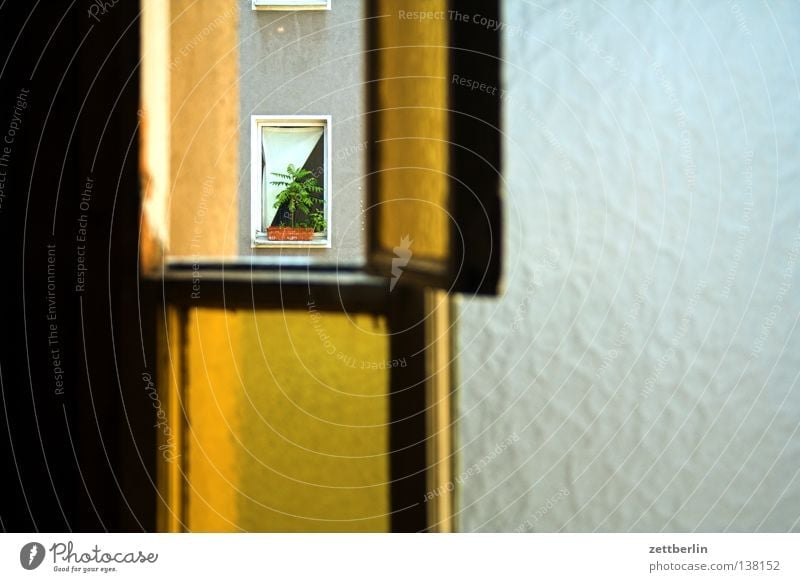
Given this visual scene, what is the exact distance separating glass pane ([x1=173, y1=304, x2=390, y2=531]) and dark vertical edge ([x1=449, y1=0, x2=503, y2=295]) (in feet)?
0.42

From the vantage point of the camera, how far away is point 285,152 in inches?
40.6

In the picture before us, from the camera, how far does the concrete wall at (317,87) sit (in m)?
1.02

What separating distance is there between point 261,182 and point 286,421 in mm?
282

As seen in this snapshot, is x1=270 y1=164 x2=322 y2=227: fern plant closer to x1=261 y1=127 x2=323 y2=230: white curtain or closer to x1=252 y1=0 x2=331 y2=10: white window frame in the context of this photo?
x1=261 y1=127 x2=323 y2=230: white curtain

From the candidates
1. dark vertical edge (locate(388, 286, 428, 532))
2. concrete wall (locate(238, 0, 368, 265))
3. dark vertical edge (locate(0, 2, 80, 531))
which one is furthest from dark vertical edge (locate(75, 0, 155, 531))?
dark vertical edge (locate(388, 286, 428, 532))

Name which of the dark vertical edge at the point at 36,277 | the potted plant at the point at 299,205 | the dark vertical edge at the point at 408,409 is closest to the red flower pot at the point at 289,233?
the potted plant at the point at 299,205

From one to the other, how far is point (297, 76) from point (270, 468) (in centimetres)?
46

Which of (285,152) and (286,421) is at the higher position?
(285,152)

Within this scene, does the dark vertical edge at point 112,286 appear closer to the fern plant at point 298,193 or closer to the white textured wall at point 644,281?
the fern plant at point 298,193

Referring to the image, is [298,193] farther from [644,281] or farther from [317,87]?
[644,281]

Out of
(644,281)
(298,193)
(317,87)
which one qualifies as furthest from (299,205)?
(644,281)

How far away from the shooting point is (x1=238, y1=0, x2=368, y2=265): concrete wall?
1022 millimetres
